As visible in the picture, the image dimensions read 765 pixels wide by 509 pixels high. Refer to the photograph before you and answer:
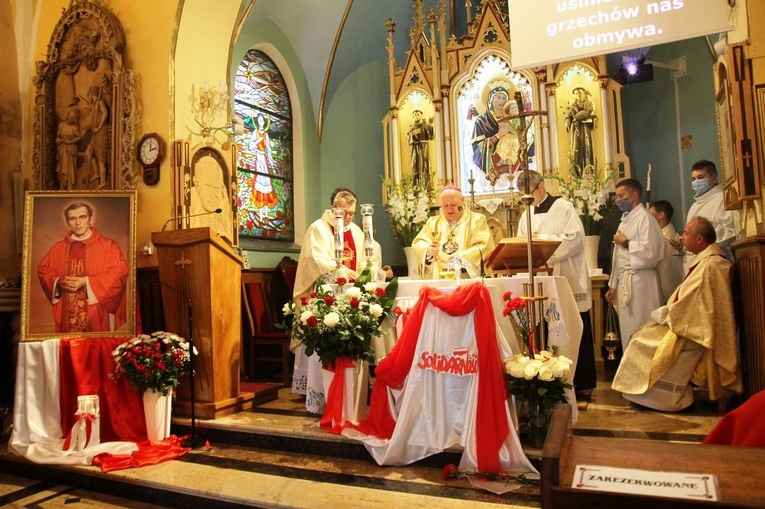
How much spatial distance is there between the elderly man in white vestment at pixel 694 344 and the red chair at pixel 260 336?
3.25 metres

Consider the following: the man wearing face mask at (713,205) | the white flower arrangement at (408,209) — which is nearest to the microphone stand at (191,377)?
the white flower arrangement at (408,209)

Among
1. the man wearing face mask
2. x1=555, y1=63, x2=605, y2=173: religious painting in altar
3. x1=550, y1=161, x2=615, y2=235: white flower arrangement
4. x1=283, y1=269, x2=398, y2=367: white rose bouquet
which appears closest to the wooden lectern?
x1=283, y1=269, x2=398, y2=367: white rose bouquet

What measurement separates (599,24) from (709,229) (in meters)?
1.80

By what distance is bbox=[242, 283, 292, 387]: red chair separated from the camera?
5984 mm

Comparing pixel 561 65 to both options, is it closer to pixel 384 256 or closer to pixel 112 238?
pixel 384 256

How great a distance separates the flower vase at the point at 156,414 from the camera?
4348 mm

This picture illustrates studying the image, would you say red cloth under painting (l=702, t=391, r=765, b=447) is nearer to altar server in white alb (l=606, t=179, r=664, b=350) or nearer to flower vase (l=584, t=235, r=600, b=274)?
altar server in white alb (l=606, t=179, r=664, b=350)

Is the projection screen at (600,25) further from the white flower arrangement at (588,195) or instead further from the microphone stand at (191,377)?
the microphone stand at (191,377)

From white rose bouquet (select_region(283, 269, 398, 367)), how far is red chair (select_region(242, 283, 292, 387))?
5.39 ft

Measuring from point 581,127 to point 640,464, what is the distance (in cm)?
637

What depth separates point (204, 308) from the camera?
4742 mm

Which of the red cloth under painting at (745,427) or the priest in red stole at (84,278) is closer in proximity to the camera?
the red cloth under painting at (745,427)

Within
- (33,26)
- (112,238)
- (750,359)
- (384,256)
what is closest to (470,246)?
(750,359)

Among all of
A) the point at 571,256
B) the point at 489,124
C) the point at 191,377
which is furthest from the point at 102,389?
the point at 489,124
